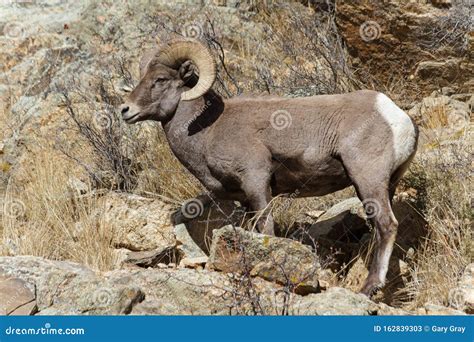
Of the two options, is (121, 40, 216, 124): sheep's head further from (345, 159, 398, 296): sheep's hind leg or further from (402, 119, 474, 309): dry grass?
(402, 119, 474, 309): dry grass

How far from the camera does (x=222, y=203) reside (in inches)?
314

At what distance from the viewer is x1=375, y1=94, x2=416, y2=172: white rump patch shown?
22.1ft

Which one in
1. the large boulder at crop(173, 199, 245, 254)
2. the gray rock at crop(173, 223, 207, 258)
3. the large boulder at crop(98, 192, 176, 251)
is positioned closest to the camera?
the gray rock at crop(173, 223, 207, 258)

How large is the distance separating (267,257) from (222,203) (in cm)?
172

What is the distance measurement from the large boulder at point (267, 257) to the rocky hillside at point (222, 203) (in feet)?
0.04

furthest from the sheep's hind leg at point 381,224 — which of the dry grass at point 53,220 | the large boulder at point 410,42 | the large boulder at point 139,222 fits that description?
the large boulder at point 410,42

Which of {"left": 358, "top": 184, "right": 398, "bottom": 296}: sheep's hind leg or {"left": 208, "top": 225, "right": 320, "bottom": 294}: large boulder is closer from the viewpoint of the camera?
{"left": 208, "top": 225, "right": 320, "bottom": 294}: large boulder

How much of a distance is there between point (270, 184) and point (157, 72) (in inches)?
56.2

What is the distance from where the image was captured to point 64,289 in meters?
6.13

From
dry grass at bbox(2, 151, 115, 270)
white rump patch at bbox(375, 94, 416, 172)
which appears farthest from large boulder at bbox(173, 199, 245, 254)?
white rump patch at bbox(375, 94, 416, 172)

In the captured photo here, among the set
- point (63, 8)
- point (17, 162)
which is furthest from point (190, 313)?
point (63, 8)

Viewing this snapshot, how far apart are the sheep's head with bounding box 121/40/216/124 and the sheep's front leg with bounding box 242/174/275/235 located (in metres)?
0.89

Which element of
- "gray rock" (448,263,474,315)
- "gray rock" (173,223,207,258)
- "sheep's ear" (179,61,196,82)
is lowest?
"gray rock" (448,263,474,315)

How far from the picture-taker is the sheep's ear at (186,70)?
292 inches
